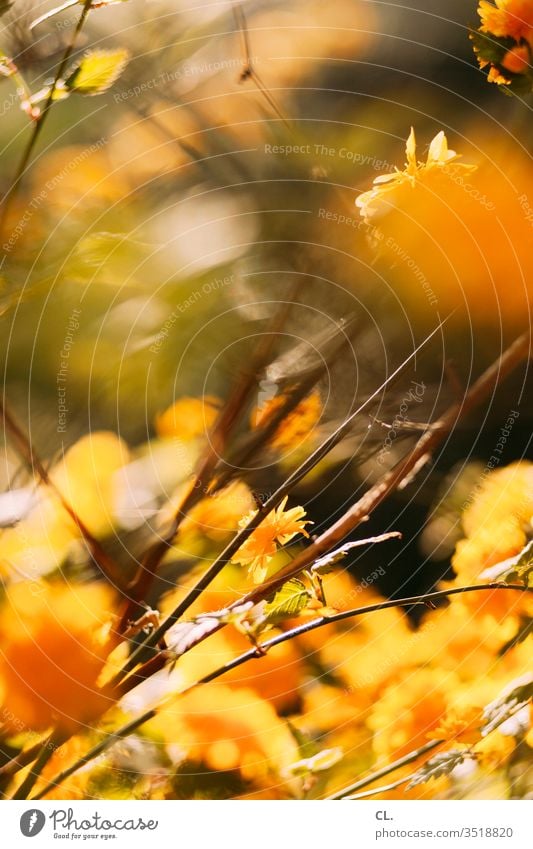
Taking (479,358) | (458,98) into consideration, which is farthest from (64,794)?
(458,98)

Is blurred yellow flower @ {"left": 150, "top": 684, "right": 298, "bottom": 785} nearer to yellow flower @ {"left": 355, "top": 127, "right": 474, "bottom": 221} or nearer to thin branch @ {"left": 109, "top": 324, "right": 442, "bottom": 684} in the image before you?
thin branch @ {"left": 109, "top": 324, "right": 442, "bottom": 684}

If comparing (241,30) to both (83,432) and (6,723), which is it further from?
(6,723)

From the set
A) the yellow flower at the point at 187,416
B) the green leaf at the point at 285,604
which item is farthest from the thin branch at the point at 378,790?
the yellow flower at the point at 187,416

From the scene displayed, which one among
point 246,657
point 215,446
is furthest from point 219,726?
point 215,446
